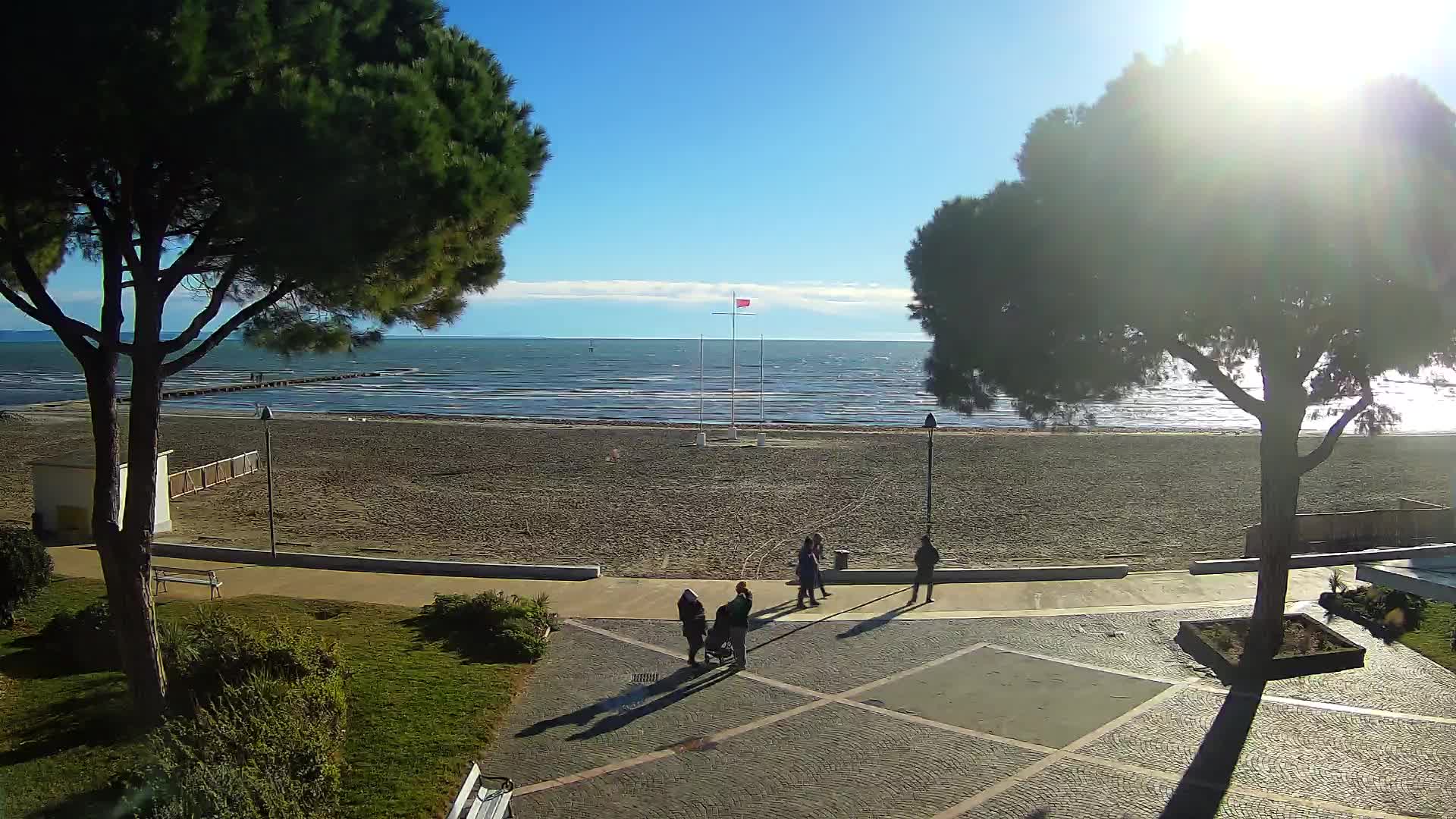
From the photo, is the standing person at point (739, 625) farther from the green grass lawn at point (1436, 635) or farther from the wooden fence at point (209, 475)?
the wooden fence at point (209, 475)

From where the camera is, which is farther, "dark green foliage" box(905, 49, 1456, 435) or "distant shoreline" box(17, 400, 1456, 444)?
"distant shoreline" box(17, 400, 1456, 444)

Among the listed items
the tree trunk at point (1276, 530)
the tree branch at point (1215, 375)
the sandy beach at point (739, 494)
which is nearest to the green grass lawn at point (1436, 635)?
the tree trunk at point (1276, 530)

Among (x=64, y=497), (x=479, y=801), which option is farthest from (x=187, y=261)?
(x=64, y=497)

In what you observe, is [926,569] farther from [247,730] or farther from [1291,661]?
[247,730]

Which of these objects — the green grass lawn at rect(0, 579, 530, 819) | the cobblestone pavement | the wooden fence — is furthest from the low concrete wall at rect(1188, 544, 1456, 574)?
the wooden fence

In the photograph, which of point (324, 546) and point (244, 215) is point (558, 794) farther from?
point (324, 546)

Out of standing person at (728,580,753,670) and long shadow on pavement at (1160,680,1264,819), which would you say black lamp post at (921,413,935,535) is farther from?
long shadow on pavement at (1160,680,1264,819)

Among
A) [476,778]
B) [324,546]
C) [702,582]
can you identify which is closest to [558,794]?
[476,778]
